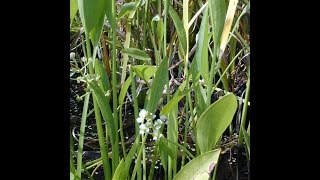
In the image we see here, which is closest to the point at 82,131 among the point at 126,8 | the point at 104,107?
the point at 104,107

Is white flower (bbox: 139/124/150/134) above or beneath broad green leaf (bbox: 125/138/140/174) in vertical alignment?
above

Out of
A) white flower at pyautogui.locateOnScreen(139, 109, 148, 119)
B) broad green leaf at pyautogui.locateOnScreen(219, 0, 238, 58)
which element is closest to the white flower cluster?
white flower at pyautogui.locateOnScreen(139, 109, 148, 119)

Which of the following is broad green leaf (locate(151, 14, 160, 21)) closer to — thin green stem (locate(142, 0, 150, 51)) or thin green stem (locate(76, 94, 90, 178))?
thin green stem (locate(142, 0, 150, 51))

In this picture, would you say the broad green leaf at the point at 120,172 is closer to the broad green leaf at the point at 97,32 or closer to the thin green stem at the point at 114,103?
the thin green stem at the point at 114,103

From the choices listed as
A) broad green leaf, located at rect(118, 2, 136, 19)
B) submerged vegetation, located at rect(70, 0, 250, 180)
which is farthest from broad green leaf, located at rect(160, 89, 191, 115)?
broad green leaf, located at rect(118, 2, 136, 19)

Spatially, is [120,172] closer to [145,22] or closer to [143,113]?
[143,113]

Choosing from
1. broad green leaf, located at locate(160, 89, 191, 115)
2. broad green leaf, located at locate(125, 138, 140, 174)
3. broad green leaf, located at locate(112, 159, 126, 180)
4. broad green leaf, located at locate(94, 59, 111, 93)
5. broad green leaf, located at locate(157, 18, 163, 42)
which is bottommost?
broad green leaf, located at locate(112, 159, 126, 180)
